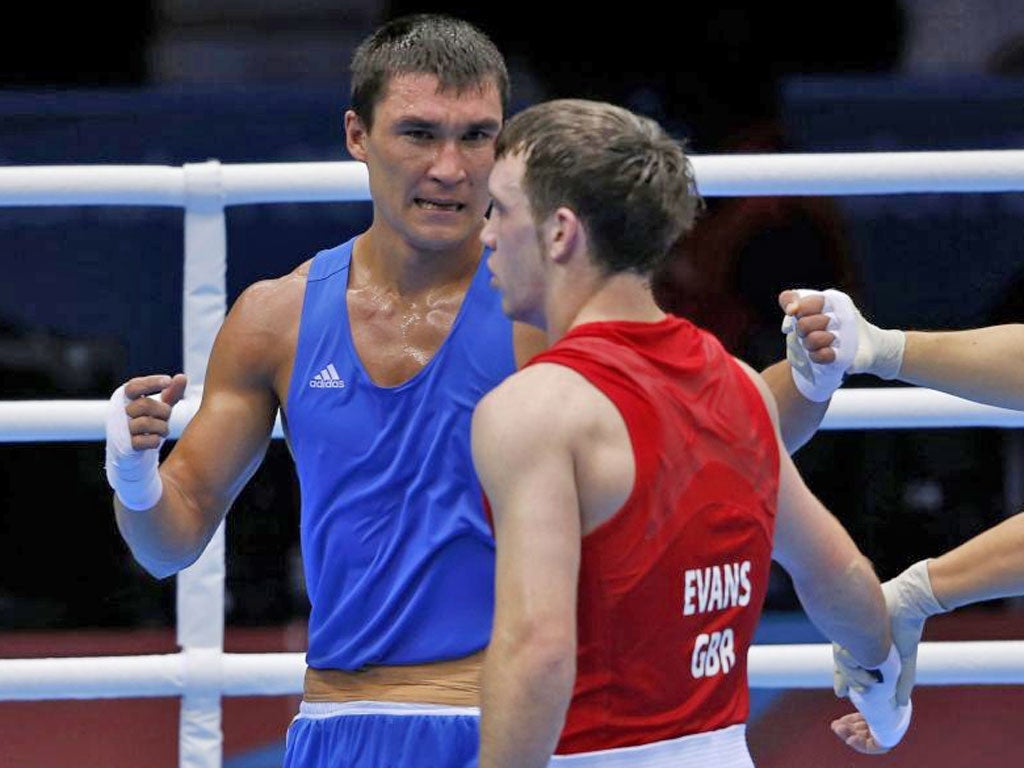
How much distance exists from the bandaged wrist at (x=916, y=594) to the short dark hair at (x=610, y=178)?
90 cm

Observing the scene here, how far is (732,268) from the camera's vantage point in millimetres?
5984

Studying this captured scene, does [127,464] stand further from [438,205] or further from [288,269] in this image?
[288,269]

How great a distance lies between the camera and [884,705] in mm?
2369

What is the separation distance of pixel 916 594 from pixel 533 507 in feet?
3.41

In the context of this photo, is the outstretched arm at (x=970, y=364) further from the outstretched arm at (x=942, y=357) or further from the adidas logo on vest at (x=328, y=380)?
the adidas logo on vest at (x=328, y=380)

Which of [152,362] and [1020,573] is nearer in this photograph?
[1020,573]

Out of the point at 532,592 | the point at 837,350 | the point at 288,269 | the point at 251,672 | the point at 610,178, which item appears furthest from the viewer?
the point at 288,269

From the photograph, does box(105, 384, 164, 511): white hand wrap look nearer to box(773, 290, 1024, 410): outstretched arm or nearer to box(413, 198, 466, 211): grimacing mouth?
box(413, 198, 466, 211): grimacing mouth

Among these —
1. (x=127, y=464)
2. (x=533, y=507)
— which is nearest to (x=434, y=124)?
(x=127, y=464)

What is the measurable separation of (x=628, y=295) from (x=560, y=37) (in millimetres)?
6285

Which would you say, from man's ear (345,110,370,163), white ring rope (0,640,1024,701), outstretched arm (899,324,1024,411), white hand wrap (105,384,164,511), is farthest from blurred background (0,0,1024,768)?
man's ear (345,110,370,163)

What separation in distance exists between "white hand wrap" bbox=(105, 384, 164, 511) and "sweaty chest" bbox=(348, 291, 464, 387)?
31cm

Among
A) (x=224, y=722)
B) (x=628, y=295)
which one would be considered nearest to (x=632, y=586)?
(x=628, y=295)

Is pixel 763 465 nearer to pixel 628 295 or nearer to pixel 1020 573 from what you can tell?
pixel 628 295
